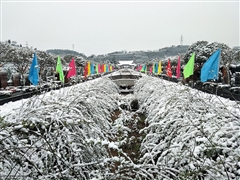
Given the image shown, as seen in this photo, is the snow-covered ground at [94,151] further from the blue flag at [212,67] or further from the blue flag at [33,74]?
the blue flag at [33,74]

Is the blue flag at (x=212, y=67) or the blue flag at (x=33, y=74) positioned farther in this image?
the blue flag at (x=33, y=74)

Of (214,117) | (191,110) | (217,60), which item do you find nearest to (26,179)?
(214,117)

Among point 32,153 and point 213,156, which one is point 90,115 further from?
point 213,156

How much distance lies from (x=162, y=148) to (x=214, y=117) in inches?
31.1

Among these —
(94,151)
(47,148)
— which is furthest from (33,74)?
(47,148)

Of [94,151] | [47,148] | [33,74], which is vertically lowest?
[94,151]

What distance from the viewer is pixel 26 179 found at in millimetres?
1932

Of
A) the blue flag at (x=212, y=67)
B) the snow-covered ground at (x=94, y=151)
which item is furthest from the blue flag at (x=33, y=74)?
the blue flag at (x=212, y=67)

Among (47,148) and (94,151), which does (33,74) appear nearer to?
(94,151)

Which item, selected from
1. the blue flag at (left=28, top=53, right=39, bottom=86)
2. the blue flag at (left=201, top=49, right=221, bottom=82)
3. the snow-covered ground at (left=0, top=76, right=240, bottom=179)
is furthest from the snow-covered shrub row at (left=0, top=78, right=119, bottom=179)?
the blue flag at (left=201, top=49, right=221, bottom=82)

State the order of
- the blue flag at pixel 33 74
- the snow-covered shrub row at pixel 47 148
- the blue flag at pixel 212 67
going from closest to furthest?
the snow-covered shrub row at pixel 47 148 → the blue flag at pixel 212 67 → the blue flag at pixel 33 74

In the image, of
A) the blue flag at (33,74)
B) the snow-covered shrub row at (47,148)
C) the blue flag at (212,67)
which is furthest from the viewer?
the blue flag at (33,74)

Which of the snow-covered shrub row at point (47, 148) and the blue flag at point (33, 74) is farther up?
the blue flag at point (33, 74)

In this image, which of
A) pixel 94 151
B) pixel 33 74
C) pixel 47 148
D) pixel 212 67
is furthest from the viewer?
pixel 33 74
